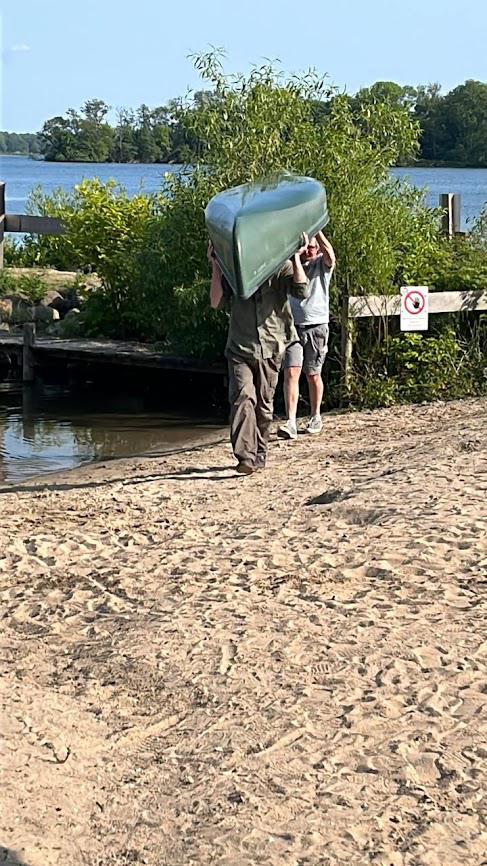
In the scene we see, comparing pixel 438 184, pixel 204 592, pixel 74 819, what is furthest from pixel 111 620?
pixel 438 184

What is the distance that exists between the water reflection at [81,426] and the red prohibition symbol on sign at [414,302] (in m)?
2.34

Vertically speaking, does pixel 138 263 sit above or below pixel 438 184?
below

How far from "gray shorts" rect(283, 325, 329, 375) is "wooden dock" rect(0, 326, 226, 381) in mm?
4147

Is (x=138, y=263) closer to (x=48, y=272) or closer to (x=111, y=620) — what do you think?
(x=48, y=272)

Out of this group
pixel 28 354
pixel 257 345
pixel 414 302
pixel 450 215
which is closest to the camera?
pixel 257 345

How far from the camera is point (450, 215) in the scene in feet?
53.3

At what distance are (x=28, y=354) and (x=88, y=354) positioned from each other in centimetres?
133

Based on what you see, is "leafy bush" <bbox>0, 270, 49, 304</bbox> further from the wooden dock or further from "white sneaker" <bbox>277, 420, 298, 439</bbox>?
"white sneaker" <bbox>277, 420, 298, 439</bbox>

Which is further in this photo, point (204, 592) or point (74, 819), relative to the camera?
point (204, 592)

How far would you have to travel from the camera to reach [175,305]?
14.8 m

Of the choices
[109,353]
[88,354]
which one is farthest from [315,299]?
[88,354]

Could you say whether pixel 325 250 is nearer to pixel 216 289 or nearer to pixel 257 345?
pixel 216 289

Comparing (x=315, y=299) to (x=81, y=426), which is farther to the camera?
(x=81, y=426)

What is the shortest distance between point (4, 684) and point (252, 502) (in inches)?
139
